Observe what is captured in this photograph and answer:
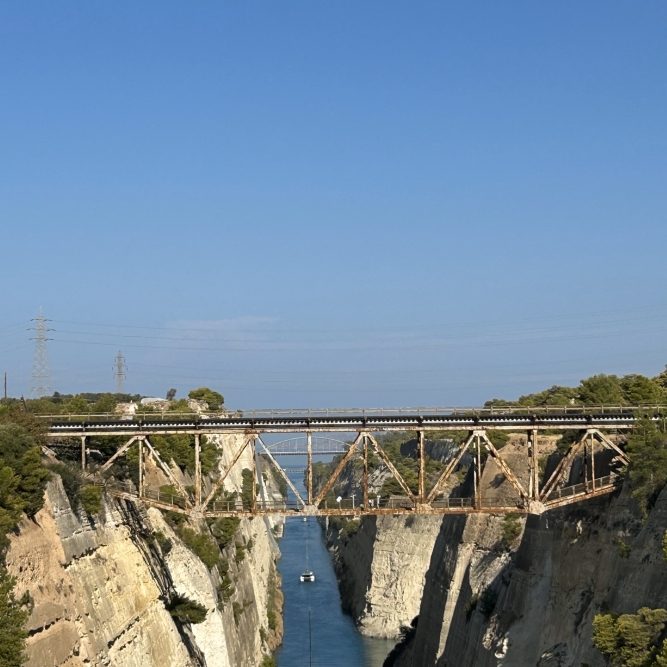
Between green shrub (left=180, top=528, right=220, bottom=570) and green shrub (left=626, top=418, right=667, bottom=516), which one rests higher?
green shrub (left=626, top=418, right=667, bottom=516)

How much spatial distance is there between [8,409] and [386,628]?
222 ft

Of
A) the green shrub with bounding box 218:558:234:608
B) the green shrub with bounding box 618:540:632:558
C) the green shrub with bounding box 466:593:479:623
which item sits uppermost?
the green shrub with bounding box 618:540:632:558

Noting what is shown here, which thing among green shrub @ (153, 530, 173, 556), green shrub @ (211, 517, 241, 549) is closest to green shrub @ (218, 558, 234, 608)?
green shrub @ (211, 517, 241, 549)

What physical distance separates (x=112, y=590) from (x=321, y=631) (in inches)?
2765

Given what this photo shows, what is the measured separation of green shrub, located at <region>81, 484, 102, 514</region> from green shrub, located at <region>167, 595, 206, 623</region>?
11316 mm

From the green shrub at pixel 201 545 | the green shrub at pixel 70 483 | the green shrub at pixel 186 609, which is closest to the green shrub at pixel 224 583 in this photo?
the green shrub at pixel 201 545

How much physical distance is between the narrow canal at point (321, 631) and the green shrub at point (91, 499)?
5360 centimetres

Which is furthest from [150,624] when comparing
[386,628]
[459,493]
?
[386,628]

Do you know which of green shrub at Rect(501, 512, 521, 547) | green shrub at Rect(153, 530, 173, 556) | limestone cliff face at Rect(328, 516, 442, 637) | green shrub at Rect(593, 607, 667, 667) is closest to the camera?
green shrub at Rect(593, 607, 667, 667)

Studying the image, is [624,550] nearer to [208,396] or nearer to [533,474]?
[533,474]

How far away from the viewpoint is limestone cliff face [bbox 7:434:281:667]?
4403cm

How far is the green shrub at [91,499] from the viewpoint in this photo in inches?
2042

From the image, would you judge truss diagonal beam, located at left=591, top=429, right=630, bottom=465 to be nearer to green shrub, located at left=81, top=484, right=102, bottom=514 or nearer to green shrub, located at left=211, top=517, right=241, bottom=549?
green shrub, located at left=81, top=484, right=102, bottom=514

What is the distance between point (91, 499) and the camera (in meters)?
52.3
